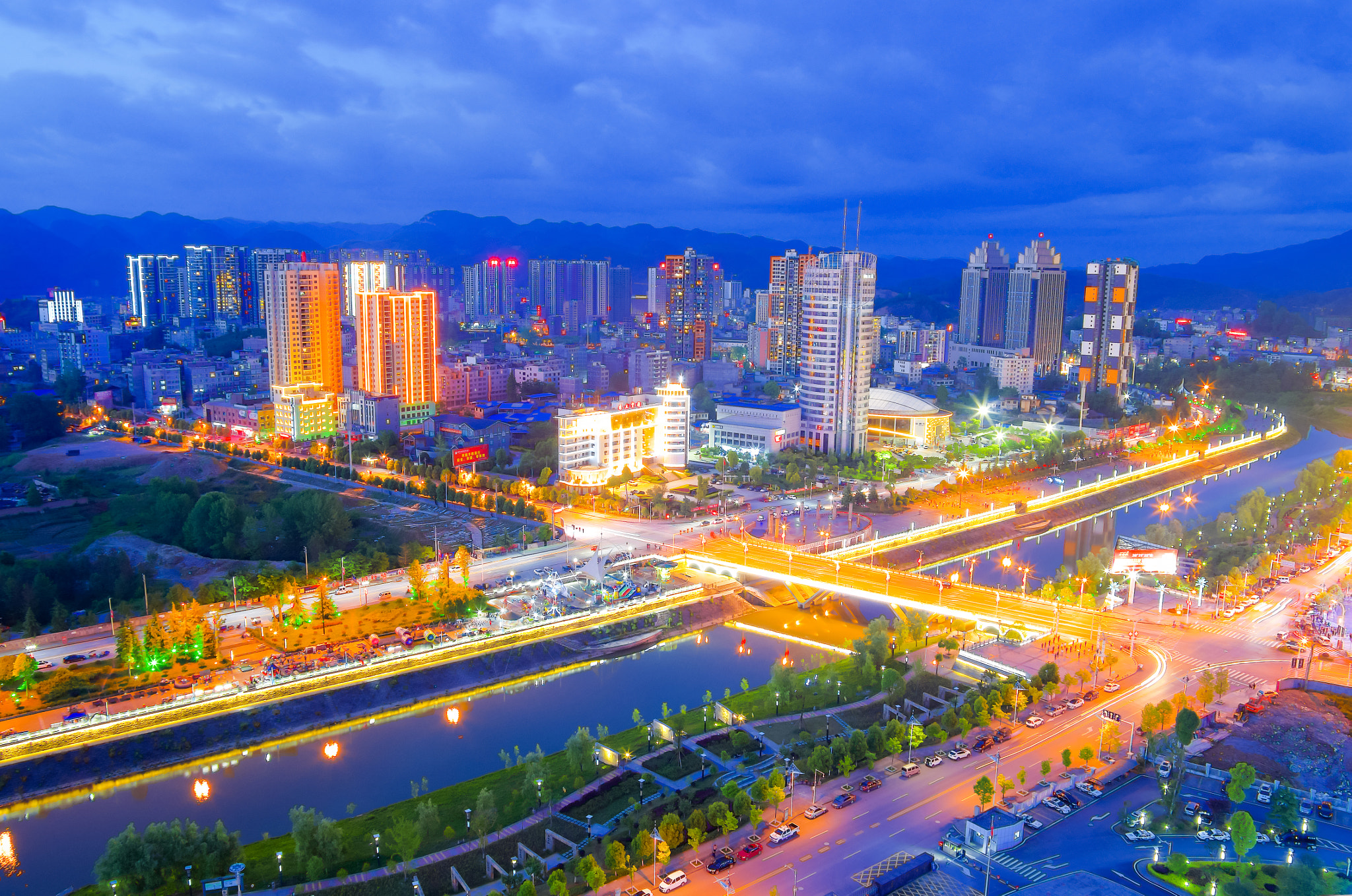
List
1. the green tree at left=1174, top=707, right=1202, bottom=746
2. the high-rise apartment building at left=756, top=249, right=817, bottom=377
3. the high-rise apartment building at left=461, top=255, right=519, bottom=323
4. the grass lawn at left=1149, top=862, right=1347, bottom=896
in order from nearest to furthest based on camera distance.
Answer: the grass lawn at left=1149, top=862, right=1347, bottom=896, the green tree at left=1174, top=707, right=1202, bottom=746, the high-rise apartment building at left=756, top=249, right=817, bottom=377, the high-rise apartment building at left=461, top=255, right=519, bottom=323

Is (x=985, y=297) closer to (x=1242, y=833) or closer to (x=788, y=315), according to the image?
(x=788, y=315)

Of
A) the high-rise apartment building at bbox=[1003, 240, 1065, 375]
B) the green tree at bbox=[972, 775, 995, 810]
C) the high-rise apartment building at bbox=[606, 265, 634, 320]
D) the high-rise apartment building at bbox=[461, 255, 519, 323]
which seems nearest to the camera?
the green tree at bbox=[972, 775, 995, 810]

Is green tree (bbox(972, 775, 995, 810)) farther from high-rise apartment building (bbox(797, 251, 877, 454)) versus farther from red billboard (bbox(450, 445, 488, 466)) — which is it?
red billboard (bbox(450, 445, 488, 466))

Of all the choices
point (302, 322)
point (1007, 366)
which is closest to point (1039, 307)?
point (1007, 366)

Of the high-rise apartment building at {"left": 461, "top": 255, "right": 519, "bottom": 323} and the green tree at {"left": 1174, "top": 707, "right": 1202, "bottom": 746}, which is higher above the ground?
the high-rise apartment building at {"left": 461, "top": 255, "right": 519, "bottom": 323}

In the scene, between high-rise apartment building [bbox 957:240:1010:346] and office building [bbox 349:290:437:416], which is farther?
high-rise apartment building [bbox 957:240:1010:346]

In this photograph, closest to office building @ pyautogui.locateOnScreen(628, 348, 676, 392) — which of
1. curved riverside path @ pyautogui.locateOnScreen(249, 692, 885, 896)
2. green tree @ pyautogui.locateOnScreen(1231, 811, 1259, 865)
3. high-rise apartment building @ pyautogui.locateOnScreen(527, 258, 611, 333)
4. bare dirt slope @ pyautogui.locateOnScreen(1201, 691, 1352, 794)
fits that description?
curved riverside path @ pyautogui.locateOnScreen(249, 692, 885, 896)

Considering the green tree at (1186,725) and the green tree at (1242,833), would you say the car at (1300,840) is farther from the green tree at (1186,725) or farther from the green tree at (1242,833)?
the green tree at (1186,725)
